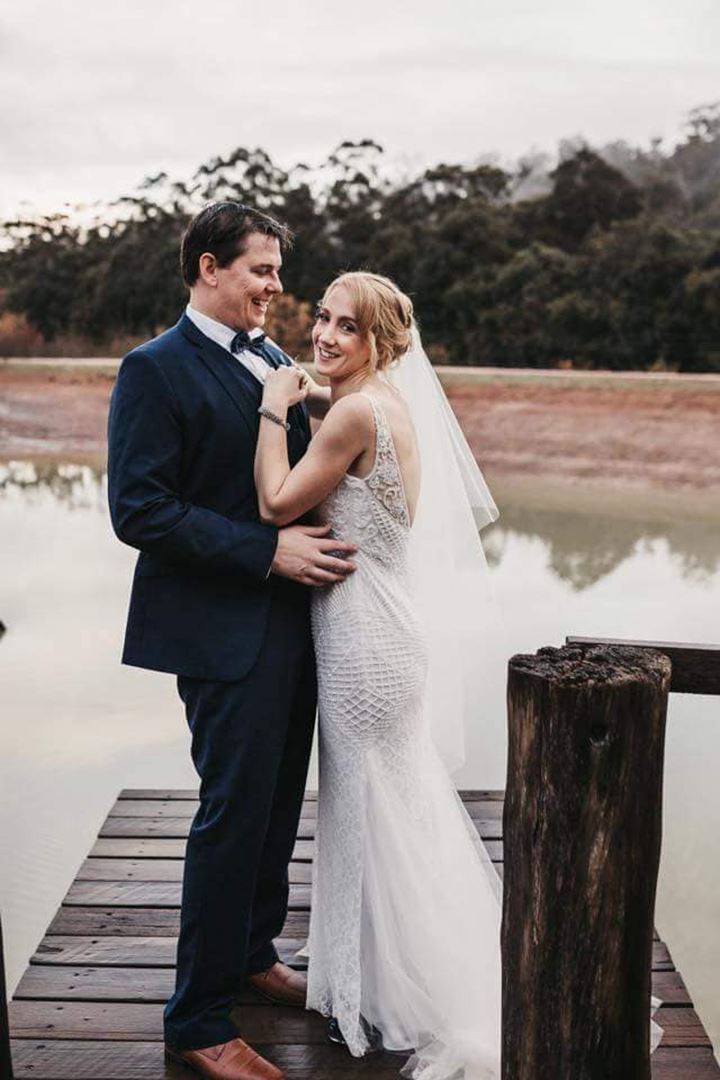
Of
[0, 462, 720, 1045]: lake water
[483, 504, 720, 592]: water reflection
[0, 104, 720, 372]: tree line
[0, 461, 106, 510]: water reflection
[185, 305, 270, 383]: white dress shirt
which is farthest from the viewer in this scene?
[0, 461, 106, 510]: water reflection

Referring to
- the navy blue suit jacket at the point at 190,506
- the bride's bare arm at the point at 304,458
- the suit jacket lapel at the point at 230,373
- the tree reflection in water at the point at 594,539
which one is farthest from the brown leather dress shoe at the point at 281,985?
the tree reflection in water at the point at 594,539

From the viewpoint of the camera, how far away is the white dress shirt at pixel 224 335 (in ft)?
7.62

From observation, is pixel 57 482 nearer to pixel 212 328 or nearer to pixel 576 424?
pixel 576 424

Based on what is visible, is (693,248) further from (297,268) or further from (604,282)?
(297,268)

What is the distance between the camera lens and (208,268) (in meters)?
2.31

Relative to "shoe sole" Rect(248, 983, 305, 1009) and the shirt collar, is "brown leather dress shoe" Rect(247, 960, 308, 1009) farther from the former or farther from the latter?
the shirt collar

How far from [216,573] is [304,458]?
26cm

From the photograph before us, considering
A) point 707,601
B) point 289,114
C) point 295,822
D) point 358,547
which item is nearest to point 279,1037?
point 295,822

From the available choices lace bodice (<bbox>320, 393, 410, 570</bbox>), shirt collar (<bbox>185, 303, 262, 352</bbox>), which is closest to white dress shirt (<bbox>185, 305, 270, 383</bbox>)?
shirt collar (<bbox>185, 303, 262, 352</bbox>)

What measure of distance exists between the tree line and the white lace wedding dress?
42.5 ft

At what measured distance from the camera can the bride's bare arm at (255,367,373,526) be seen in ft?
7.43

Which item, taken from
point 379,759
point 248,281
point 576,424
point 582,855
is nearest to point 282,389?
point 248,281

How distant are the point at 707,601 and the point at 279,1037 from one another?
11440 millimetres

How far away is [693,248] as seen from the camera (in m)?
15.7
